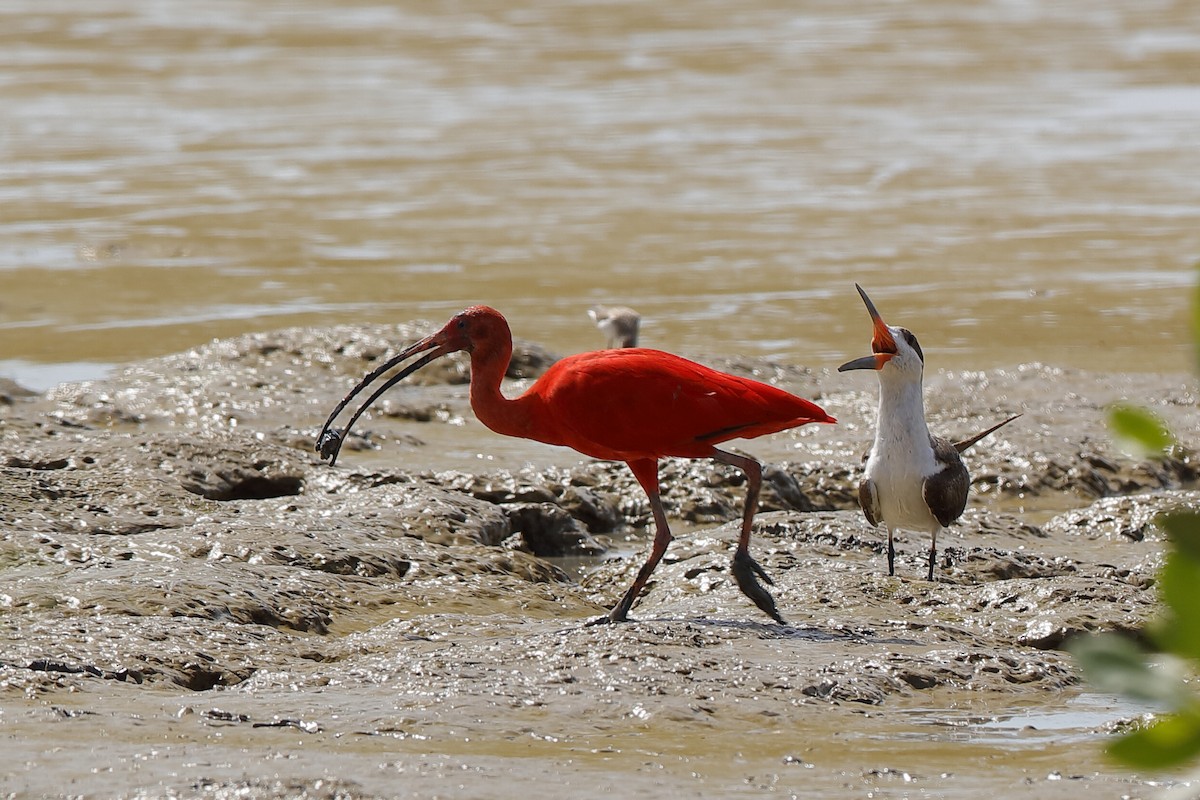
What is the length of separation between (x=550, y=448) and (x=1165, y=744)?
6.87 metres

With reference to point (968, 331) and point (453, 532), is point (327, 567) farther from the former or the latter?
point (968, 331)

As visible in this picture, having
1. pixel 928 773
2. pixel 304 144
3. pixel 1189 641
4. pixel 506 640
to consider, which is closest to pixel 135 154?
pixel 304 144

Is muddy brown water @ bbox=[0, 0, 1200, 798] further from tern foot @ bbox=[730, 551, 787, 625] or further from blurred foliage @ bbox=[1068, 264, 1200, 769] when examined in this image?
blurred foliage @ bbox=[1068, 264, 1200, 769]

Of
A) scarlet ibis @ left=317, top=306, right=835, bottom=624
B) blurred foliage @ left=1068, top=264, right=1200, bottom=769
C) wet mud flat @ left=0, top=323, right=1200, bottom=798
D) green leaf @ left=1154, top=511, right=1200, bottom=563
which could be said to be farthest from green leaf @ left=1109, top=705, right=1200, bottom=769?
scarlet ibis @ left=317, top=306, right=835, bottom=624

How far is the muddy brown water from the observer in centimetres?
411

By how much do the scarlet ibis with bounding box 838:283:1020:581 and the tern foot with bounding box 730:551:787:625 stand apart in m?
0.64

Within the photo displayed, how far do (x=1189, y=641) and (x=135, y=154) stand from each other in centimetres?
1850

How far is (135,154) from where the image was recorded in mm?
18812

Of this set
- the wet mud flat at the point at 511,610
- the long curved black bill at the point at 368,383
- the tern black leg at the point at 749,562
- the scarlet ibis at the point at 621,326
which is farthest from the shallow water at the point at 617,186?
the tern black leg at the point at 749,562

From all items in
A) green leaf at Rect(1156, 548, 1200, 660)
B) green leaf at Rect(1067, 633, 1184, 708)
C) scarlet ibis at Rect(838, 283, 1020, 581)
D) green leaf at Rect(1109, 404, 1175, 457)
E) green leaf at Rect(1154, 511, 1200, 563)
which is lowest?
scarlet ibis at Rect(838, 283, 1020, 581)

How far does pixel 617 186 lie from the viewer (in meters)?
16.7

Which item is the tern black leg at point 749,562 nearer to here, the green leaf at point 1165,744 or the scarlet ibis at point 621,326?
the green leaf at point 1165,744

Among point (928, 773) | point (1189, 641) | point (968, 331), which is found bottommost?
point (968, 331)

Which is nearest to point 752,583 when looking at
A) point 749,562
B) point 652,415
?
point 749,562
